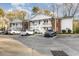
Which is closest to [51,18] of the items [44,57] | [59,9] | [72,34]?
[59,9]

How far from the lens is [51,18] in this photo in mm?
2547

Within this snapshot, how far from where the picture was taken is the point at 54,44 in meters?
2.50

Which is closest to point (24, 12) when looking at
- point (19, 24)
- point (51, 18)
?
point (19, 24)

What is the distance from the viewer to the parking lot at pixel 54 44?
2.50m

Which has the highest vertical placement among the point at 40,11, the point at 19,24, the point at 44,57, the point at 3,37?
the point at 40,11

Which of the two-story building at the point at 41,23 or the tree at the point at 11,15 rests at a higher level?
the tree at the point at 11,15

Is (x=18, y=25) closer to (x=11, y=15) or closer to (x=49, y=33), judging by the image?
(x=11, y=15)

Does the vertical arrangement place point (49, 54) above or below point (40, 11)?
below

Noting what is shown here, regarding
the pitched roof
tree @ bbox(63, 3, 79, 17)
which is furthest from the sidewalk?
tree @ bbox(63, 3, 79, 17)

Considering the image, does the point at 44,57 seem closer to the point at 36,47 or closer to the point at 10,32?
the point at 36,47

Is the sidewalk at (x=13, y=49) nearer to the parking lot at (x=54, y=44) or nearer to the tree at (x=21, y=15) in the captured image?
the parking lot at (x=54, y=44)

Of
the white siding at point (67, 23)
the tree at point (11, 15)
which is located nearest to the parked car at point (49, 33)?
the white siding at point (67, 23)

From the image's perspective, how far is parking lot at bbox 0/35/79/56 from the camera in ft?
8.19

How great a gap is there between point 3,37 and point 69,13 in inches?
34.2
